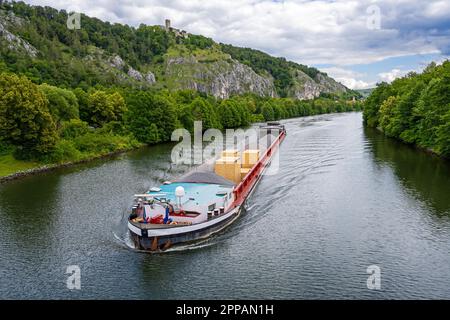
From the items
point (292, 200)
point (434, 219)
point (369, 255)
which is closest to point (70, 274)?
point (369, 255)

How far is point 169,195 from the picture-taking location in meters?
35.8

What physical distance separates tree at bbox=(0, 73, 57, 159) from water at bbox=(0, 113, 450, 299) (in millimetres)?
8085

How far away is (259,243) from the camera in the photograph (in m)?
30.3

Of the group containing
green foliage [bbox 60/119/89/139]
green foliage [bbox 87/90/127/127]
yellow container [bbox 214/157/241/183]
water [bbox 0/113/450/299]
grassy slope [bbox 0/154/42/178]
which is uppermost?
green foliage [bbox 87/90/127/127]

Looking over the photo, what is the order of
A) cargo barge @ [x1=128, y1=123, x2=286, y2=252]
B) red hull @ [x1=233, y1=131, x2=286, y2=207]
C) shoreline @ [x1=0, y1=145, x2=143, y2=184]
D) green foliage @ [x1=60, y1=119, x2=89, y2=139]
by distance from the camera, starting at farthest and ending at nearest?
green foliage @ [x1=60, y1=119, x2=89, y2=139], shoreline @ [x1=0, y1=145, x2=143, y2=184], red hull @ [x1=233, y1=131, x2=286, y2=207], cargo barge @ [x1=128, y1=123, x2=286, y2=252]

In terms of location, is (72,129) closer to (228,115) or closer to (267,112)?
(228,115)

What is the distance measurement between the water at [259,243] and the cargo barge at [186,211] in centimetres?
98

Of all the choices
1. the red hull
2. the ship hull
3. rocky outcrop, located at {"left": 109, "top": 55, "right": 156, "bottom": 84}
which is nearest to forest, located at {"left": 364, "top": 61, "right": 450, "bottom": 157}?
the red hull

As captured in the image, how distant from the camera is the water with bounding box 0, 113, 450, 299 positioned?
24.2 m

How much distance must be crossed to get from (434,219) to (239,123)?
328 feet

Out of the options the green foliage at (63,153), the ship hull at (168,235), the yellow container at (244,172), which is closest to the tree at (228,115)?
the green foliage at (63,153)

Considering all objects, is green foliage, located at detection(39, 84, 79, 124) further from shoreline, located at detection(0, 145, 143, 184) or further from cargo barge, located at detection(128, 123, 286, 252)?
cargo barge, located at detection(128, 123, 286, 252)
